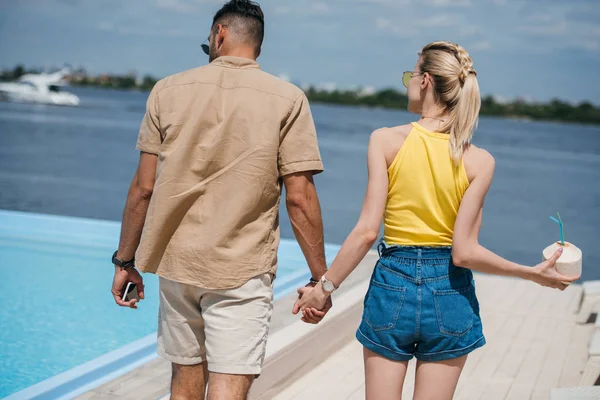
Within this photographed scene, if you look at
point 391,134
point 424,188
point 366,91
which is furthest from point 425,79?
point 366,91

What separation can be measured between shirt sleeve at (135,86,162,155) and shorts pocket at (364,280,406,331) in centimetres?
73

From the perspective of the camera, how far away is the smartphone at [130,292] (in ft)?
8.69

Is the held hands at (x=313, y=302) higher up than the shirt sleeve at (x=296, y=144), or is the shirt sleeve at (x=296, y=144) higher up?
the shirt sleeve at (x=296, y=144)

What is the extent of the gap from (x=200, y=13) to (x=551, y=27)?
107 feet

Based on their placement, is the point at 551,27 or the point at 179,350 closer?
the point at 179,350

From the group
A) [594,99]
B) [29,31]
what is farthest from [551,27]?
[29,31]

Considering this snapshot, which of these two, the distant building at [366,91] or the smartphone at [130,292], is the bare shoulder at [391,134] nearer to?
the smartphone at [130,292]

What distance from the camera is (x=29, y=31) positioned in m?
89.3

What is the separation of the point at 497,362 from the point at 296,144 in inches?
119

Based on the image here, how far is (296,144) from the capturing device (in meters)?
2.40

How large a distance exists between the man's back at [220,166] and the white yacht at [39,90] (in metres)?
66.6

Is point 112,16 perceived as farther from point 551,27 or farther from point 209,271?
point 209,271

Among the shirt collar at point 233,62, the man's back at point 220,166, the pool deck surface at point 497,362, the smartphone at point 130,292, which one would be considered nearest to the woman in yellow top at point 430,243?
the man's back at point 220,166

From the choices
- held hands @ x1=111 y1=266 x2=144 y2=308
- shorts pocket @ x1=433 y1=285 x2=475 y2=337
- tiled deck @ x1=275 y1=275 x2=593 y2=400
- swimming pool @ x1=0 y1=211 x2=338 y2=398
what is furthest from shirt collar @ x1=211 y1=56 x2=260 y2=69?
swimming pool @ x1=0 y1=211 x2=338 y2=398
